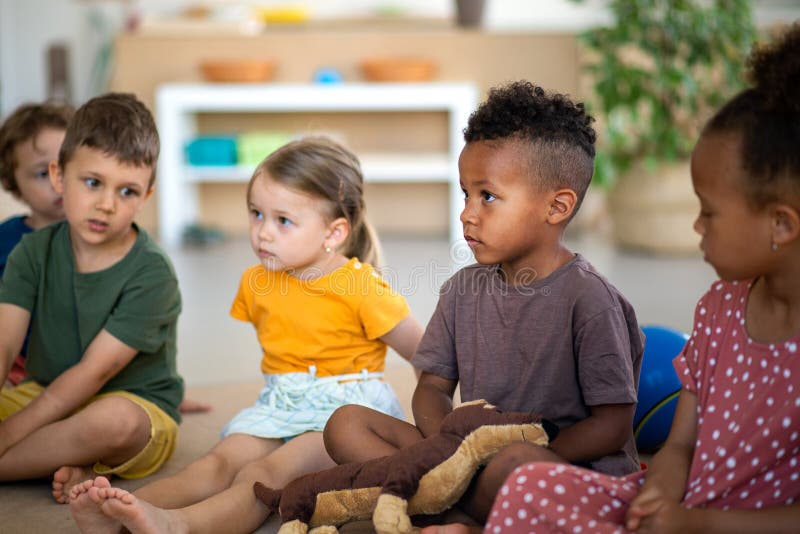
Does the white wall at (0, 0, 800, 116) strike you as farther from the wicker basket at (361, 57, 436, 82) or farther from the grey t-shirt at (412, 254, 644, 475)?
the grey t-shirt at (412, 254, 644, 475)

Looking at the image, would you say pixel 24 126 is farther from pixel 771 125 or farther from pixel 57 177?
pixel 771 125

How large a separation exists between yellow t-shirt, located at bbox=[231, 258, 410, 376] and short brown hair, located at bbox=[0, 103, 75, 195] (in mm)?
636

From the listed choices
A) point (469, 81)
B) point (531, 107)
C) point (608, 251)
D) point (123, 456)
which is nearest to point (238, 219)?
point (469, 81)

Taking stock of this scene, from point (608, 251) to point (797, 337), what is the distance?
3.44 m

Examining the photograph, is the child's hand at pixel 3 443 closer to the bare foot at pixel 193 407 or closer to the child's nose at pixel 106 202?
the child's nose at pixel 106 202

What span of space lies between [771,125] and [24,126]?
1529 millimetres

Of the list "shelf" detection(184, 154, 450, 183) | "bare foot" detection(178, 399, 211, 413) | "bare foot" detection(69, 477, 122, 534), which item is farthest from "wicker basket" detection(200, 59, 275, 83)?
"bare foot" detection(69, 477, 122, 534)

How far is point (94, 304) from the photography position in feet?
5.31

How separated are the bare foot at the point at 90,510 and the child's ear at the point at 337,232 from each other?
0.58 meters

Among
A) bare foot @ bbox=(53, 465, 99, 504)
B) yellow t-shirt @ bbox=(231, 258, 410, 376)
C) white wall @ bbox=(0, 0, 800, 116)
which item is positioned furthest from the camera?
white wall @ bbox=(0, 0, 800, 116)

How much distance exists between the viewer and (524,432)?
1.19m

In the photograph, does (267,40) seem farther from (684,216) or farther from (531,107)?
(531,107)

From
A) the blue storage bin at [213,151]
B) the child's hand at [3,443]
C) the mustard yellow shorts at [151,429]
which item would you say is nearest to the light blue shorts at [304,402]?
the mustard yellow shorts at [151,429]

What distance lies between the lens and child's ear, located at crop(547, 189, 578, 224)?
4.34ft
